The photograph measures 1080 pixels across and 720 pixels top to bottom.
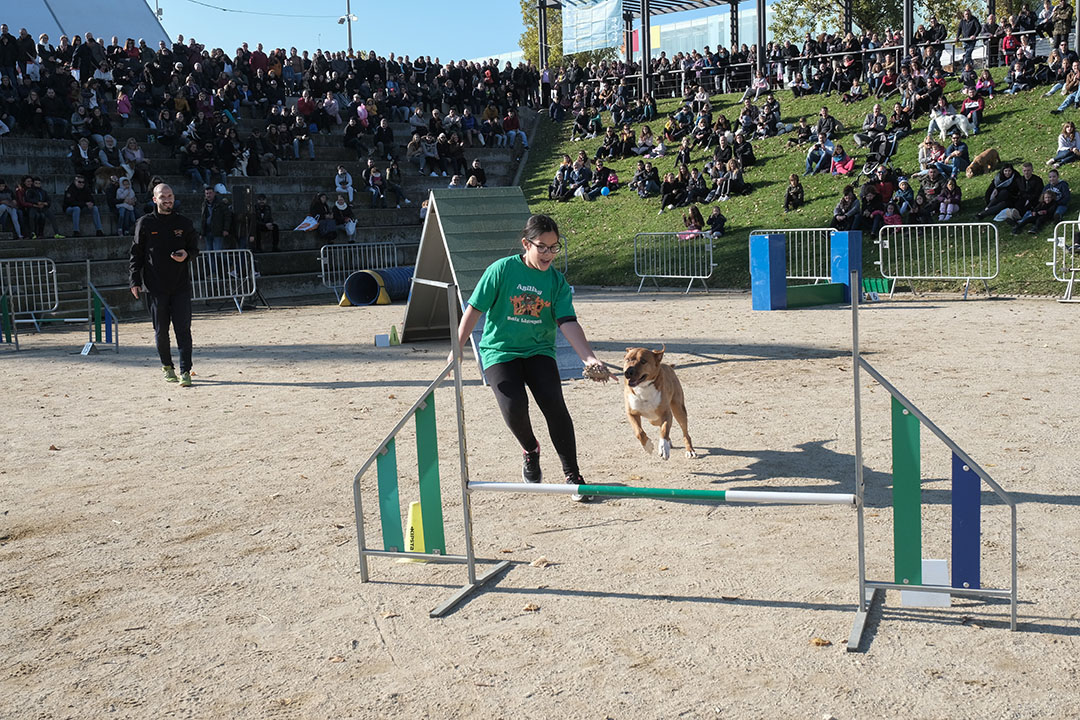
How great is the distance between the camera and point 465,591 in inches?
175

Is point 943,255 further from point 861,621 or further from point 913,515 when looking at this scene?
point 861,621

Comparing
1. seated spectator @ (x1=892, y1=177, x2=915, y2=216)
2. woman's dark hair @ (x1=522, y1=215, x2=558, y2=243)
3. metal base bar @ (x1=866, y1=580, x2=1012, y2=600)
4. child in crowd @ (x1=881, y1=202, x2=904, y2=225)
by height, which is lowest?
metal base bar @ (x1=866, y1=580, x2=1012, y2=600)

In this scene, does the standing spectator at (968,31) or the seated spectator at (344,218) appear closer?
the seated spectator at (344,218)

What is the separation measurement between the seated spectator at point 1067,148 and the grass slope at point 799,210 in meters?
0.19

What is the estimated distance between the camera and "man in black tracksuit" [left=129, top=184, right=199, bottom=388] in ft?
33.0

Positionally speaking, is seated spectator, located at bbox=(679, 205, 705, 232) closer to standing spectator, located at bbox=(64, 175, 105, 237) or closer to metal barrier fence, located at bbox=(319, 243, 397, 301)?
metal barrier fence, located at bbox=(319, 243, 397, 301)

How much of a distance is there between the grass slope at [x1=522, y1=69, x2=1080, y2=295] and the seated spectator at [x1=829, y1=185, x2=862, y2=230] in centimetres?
50

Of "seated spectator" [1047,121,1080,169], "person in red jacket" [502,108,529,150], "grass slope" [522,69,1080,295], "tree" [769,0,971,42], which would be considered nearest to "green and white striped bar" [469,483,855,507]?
"grass slope" [522,69,1080,295]

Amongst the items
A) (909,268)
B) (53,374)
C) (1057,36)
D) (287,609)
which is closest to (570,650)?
(287,609)

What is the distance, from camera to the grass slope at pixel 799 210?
1873cm

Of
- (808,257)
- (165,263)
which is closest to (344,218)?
(808,257)

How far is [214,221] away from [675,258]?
10.5 meters

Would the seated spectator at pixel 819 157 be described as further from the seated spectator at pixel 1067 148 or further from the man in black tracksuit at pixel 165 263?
the man in black tracksuit at pixel 165 263

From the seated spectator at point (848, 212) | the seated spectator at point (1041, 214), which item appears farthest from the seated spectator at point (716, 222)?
the seated spectator at point (1041, 214)
